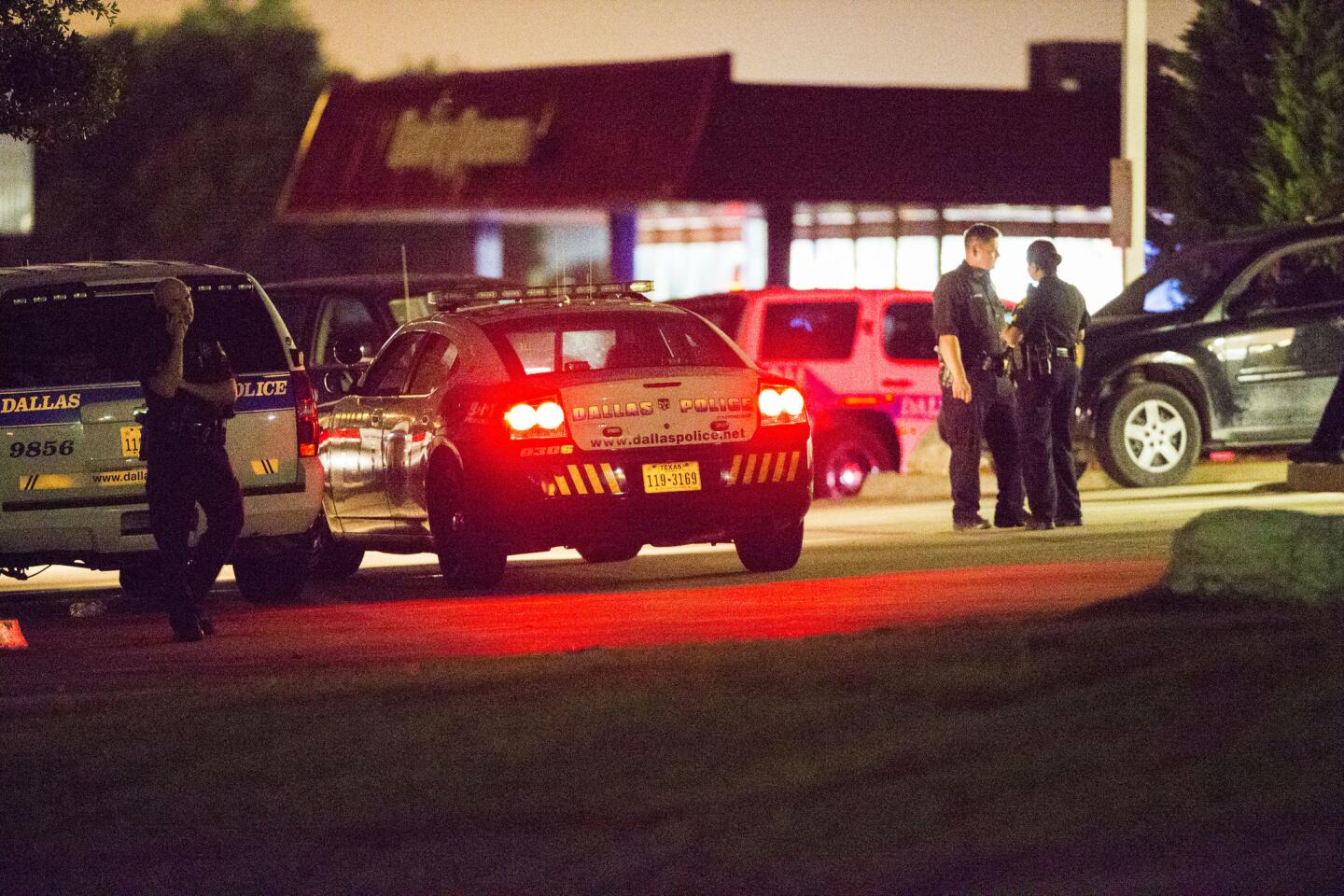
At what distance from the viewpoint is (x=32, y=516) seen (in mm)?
13086

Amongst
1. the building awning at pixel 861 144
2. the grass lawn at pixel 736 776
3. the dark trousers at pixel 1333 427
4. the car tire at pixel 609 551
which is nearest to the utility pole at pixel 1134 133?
the dark trousers at pixel 1333 427

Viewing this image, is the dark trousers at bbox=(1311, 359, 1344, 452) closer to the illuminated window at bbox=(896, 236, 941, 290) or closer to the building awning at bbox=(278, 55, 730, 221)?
the building awning at bbox=(278, 55, 730, 221)

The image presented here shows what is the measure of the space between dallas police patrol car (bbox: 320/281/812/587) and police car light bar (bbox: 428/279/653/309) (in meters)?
0.02

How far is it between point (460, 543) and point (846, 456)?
661cm

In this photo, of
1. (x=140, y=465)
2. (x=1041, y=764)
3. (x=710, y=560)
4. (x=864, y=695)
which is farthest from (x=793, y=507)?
(x=1041, y=764)

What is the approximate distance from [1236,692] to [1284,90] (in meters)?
17.5

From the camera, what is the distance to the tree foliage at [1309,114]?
24500mm

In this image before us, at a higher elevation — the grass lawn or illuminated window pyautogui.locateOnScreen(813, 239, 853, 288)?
illuminated window pyautogui.locateOnScreen(813, 239, 853, 288)

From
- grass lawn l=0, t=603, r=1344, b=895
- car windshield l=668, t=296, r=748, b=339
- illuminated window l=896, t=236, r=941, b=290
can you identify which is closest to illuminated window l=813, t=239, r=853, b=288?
illuminated window l=896, t=236, r=941, b=290

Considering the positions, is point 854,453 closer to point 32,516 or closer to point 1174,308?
point 1174,308

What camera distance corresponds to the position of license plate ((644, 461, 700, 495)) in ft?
43.5

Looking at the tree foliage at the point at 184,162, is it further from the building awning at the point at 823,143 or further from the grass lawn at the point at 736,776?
the grass lawn at the point at 736,776

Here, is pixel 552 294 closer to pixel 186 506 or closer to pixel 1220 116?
pixel 186 506

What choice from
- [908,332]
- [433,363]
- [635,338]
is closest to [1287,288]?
[908,332]
